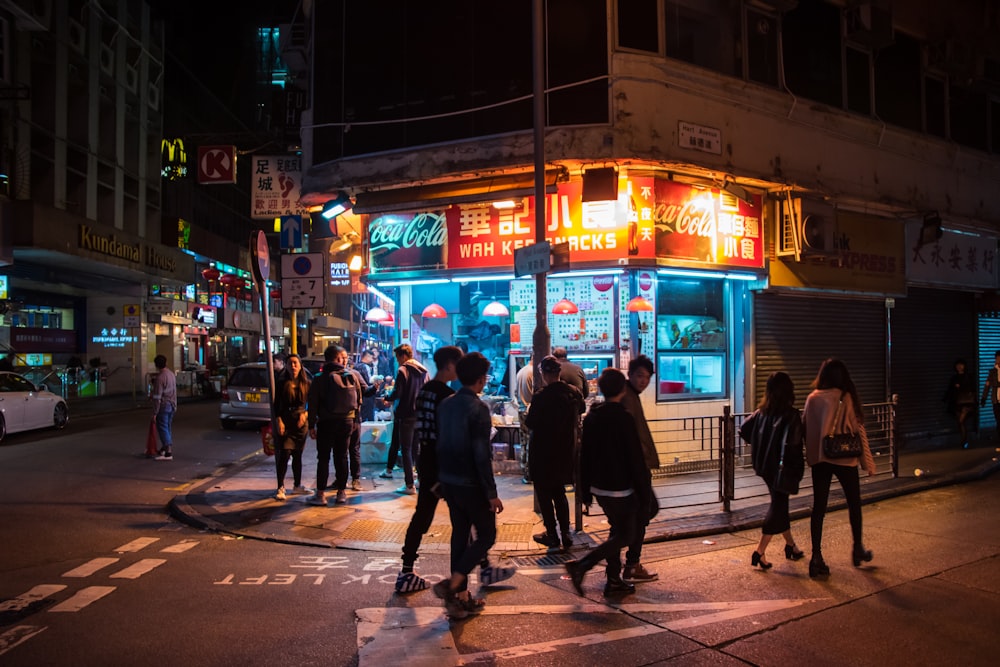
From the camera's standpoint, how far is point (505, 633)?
15.9 ft

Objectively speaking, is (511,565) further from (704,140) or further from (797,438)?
(704,140)

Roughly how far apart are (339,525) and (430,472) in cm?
298

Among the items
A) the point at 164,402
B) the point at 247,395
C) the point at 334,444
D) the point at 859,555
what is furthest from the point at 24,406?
the point at 859,555

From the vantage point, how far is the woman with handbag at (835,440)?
20.6 feet

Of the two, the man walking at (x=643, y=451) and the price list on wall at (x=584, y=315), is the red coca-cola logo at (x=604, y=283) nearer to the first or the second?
the price list on wall at (x=584, y=315)

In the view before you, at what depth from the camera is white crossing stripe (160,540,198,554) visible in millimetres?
7020

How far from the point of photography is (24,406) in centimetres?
1564

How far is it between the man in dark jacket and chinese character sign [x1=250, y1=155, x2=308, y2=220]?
35.1 feet

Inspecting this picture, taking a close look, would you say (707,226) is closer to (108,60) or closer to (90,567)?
(90,567)

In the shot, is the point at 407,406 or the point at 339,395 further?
the point at 407,406

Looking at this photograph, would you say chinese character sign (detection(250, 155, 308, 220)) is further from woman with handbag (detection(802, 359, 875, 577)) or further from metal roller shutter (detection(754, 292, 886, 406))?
woman with handbag (detection(802, 359, 875, 577))

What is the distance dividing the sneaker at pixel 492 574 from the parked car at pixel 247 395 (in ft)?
39.7

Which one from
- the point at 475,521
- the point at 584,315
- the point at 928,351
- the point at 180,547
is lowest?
the point at 180,547

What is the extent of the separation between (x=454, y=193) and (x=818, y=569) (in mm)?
8365
